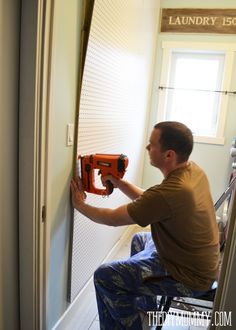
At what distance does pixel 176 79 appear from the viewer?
344 cm

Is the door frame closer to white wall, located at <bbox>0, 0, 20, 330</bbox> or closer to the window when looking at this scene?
white wall, located at <bbox>0, 0, 20, 330</bbox>

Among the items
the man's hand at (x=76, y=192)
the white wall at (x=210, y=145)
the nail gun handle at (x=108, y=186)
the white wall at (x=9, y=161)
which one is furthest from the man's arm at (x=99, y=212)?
the white wall at (x=210, y=145)

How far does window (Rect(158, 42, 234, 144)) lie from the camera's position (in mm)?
3254

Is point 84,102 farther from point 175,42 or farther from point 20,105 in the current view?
point 175,42

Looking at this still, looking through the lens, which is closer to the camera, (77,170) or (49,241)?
(49,241)

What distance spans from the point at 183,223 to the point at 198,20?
2.63m

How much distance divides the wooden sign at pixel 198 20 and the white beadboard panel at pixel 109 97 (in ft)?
1.12

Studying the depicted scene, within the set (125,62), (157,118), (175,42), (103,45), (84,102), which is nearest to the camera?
(84,102)

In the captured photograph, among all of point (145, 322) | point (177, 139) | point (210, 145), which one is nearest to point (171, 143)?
point (177, 139)

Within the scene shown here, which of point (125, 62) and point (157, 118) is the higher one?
point (125, 62)

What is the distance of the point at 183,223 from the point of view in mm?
1329

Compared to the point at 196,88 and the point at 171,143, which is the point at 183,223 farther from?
the point at 196,88

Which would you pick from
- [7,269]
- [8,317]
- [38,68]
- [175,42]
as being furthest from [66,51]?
[175,42]

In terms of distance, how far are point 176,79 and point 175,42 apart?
409mm
